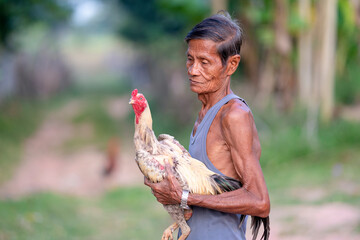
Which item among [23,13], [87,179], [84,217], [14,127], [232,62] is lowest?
[232,62]

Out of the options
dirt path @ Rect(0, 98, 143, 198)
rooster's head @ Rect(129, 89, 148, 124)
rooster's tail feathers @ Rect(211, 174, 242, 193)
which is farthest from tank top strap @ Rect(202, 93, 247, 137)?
dirt path @ Rect(0, 98, 143, 198)

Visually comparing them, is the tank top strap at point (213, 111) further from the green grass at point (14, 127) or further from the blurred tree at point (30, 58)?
the blurred tree at point (30, 58)

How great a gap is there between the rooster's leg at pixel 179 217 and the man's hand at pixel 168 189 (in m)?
0.07

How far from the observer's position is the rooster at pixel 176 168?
7.33 feet

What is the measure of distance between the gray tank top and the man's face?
0.32ft

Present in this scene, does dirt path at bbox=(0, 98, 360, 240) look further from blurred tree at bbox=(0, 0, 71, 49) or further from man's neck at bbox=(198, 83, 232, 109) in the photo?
man's neck at bbox=(198, 83, 232, 109)

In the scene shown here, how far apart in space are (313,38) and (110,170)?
18.3 feet

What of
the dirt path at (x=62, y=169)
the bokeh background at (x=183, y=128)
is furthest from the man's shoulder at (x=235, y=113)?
the dirt path at (x=62, y=169)

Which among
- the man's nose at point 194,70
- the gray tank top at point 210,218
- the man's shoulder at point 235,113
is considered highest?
the man's nose at point 194,70

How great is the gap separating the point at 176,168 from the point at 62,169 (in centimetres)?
1009

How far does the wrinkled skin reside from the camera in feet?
7.04

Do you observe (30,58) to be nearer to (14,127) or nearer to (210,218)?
(14,127)

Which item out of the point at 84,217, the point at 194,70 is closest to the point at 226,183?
the point at 194,70

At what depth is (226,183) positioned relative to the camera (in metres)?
2.24
